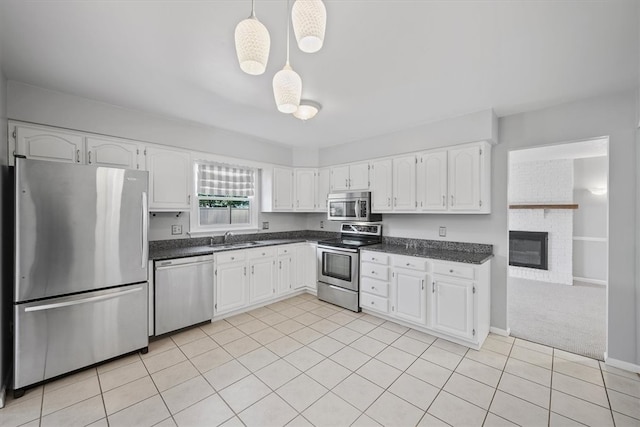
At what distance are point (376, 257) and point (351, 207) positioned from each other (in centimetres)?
100

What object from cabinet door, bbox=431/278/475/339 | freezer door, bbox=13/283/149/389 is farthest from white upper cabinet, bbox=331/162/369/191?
freezer door, bbox=13/283/149/389

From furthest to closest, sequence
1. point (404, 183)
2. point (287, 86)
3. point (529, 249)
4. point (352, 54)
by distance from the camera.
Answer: point (529, 249) → point (404, 183) → point (352, 54) → point (287, 86)

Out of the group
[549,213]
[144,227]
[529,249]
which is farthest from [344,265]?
[549,213]

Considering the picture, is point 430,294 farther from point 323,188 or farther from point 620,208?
point 323,188

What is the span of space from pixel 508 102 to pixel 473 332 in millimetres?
2479

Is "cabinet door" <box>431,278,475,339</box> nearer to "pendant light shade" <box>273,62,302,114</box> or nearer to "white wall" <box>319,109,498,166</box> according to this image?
"white wall" <box>319,109,498,166</box>

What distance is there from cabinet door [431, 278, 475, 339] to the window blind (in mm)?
3297

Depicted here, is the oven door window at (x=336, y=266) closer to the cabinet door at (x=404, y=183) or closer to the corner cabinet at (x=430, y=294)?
the corner cabinet at (x=430, y=294)

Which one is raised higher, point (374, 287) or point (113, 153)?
point (113, 153)

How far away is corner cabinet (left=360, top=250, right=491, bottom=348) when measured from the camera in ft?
9.32

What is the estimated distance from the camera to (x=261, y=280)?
156 inches

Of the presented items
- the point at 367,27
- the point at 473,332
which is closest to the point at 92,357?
the point at 367,27

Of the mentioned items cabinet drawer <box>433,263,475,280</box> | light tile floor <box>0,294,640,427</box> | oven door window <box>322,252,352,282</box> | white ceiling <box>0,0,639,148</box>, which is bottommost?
light tile floor <box>0,294,640,427</box>

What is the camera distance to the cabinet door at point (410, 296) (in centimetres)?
317
